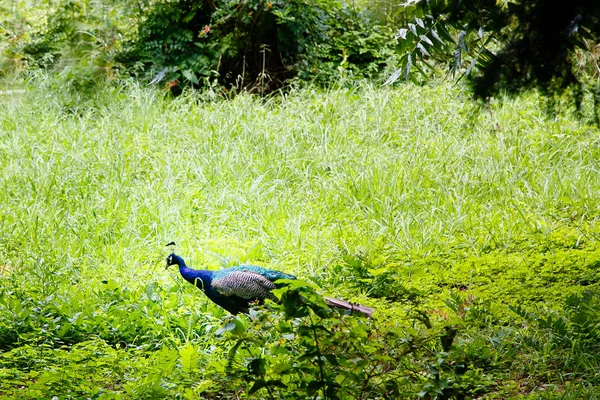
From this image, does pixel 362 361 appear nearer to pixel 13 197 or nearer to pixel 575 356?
pixel 575 356

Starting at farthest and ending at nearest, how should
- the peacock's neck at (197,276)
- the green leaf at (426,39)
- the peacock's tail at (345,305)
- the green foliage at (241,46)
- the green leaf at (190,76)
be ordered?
1. the green foliage at (241,46)
2. the green leaf at (190,76)
3. the peacock's neck at (197,276)
4. the peacock's tail at (345,305)
5. the green leaf at (426,39)

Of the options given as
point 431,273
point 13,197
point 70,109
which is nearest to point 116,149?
point 13,197

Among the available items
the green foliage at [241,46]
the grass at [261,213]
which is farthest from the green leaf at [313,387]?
the green foliage at [241,46]

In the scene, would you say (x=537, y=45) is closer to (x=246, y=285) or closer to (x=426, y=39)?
(x=426, y=39)

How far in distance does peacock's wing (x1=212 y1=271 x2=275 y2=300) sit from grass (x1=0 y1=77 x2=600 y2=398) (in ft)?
0.90

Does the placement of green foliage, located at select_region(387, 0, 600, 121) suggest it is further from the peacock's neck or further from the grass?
the peacock's neck

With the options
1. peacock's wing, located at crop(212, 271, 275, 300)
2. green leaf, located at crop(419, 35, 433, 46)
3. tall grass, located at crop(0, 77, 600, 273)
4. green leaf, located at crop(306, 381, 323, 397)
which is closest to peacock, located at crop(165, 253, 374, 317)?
peacock's wing, located at crop(212, 271, 275, 300)

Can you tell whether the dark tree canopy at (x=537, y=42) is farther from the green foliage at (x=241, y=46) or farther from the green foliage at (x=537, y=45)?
the green foliage at (x=241, y=46)

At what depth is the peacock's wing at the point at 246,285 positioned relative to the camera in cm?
411

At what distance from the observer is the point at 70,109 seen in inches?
315

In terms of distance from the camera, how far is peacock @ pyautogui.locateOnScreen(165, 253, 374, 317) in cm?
412

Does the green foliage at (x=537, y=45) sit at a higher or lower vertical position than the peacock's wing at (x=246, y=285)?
higher

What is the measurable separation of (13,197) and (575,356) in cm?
422

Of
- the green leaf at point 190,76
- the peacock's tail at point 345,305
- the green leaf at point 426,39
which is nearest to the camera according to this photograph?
the green leaf at point 426,39
